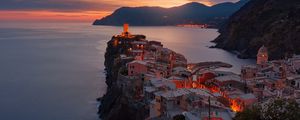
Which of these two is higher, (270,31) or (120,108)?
Answer: (270,31)

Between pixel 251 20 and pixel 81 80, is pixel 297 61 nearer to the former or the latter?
pixel 81 80

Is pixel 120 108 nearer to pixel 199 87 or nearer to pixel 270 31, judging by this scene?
pixel 199 87

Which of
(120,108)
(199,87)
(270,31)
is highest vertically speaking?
(270,31)

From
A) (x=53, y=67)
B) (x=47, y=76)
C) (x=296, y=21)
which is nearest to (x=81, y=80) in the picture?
(x=47, y=76)

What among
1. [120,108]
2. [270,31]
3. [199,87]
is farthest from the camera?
[270,31]

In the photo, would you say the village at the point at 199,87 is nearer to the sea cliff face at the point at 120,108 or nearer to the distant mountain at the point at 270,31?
the sea cliff face at the point at 120,108

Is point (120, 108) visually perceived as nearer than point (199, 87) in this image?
Yes

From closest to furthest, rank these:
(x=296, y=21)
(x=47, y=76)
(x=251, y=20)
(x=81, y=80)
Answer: (x=81, y=80) < (x=47, y=76) < (x=296, y=21) < (x=251, y=20)

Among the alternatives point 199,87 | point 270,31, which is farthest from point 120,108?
point 270,31
